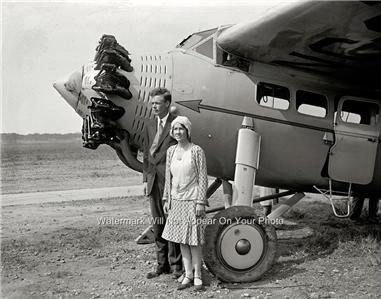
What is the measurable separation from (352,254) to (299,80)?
2.96 m

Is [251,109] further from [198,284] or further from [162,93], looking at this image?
[198,284]

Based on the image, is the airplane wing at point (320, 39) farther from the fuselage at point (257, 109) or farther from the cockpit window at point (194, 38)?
the cockpit window at point (194, 38)

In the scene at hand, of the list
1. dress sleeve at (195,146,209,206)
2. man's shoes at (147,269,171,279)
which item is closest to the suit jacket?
dress sleeve at (195,146,209,206)

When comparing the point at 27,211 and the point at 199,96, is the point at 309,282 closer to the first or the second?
the point at 199,96

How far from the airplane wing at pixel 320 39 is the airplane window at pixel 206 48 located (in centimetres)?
42

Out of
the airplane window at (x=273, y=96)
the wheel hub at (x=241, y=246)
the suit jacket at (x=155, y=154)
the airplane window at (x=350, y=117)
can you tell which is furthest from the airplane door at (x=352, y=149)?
the suit jacket at (x=155, y=154)

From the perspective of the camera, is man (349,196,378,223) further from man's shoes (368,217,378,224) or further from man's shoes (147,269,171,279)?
man's shoes (147,269,171,279)

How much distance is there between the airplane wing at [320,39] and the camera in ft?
15.7

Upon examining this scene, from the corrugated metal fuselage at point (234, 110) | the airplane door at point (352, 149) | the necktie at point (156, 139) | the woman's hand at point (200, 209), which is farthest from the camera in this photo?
the airplane door at point (352, 149)

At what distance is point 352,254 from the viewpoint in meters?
→ 7.11

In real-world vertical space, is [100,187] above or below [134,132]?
below

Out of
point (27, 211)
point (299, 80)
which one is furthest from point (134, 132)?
point (27, 211)

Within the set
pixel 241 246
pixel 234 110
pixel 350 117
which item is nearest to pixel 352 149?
pixel 350 117

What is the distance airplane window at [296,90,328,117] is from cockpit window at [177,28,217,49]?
1.67 meters
